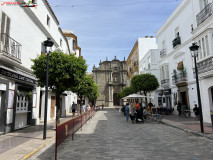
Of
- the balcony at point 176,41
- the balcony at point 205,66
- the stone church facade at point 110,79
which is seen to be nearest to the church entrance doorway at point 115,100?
the stone church facade at point 110,79

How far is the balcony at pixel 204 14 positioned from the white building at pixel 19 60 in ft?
37.4

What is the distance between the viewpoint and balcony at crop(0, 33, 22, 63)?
25.8ft

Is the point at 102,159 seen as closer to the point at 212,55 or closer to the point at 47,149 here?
the point at 47,149

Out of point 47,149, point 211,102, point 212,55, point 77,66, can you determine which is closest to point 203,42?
point 212,55

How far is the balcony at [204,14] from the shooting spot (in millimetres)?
12050

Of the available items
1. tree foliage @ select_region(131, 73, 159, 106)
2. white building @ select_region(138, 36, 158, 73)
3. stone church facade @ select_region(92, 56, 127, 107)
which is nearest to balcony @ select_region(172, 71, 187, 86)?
tree foliage @ select_region(131, 73, 159, 106)

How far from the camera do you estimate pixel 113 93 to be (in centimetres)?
5297

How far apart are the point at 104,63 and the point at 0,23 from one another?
1839 inches

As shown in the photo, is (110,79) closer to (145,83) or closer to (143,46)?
(143,46)

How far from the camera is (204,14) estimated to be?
12727 mm

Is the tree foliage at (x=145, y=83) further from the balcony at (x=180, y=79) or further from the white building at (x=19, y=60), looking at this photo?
the white building at (x=19, y=60)

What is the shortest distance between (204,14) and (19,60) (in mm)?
14068

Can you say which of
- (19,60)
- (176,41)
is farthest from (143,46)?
(19,60)

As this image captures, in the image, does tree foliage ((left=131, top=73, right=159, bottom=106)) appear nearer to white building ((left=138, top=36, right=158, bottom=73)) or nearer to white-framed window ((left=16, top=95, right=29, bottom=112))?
white building ((left=138, top=36, right=158, bottom=73))
